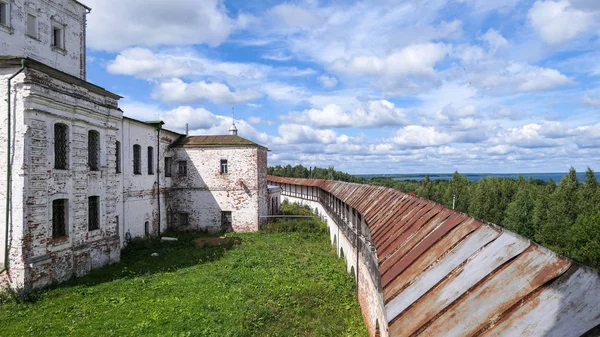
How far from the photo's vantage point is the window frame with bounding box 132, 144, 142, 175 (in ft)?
60.0

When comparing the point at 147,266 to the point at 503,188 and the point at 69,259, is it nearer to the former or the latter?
the point at 69,259

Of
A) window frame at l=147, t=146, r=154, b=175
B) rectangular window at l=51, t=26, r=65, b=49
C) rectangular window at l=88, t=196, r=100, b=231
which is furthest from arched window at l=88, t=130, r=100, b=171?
window frame at l=147, t=146, r=154, b=175

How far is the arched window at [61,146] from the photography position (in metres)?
11.4

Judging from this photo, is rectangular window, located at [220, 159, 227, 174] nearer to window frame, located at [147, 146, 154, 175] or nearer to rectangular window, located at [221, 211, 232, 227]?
rectangular window, located at [221, 211, 232, 227]

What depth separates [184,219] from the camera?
22.0 m

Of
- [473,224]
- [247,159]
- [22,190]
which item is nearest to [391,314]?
[473,224]

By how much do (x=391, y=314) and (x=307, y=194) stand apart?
32075 millimetres

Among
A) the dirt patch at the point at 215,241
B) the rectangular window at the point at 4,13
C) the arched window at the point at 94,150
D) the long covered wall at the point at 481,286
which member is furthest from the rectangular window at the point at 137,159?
the long covered wall at the point at 481,286

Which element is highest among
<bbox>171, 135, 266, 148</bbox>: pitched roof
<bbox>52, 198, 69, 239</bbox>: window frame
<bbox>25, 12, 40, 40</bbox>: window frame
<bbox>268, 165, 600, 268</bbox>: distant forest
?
<bbox>25, 12, 40, 40</bbox>: window frame

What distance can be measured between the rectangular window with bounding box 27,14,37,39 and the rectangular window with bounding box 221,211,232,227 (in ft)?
40.2

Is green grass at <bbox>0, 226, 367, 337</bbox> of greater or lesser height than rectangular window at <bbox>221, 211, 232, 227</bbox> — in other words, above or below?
below

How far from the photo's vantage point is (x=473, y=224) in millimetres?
3146

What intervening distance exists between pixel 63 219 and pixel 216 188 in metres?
10.4

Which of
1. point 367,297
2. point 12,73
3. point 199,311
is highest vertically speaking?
point 12,73
